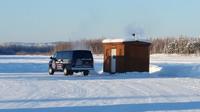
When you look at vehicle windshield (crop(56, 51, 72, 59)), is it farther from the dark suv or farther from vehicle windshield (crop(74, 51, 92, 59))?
vehicle windshield (crop(74, 51, 92, 59))

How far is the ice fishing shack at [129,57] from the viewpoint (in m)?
40.6

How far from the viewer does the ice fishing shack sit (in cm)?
4059

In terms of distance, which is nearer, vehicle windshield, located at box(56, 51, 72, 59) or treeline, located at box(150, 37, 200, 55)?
vehicle windshield, located at box(56, 51, 72, 59)

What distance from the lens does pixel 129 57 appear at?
40.7 metres

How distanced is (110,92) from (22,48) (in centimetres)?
15714

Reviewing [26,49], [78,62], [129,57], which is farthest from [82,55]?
[26,49]

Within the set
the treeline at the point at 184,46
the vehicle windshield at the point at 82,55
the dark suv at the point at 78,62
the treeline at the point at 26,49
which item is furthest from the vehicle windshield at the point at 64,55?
the treeline at the point at 26,49

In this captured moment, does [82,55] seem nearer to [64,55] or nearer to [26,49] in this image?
[64,55]

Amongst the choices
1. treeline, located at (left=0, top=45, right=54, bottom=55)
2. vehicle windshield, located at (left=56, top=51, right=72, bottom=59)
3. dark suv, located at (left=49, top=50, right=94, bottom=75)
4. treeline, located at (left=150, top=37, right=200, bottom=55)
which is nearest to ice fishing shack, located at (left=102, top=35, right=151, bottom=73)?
dark suv, located at (left=49, top=50, right=94, bottom=75)

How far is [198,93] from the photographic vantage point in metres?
21.8

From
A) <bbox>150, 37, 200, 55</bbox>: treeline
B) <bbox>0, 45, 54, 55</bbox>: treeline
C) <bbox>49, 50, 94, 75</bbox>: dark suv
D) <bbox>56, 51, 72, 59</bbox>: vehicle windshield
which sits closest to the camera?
<bbox>49, 50, 94, 75</bbox>: dark suv

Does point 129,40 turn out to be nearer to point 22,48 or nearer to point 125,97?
point 125,97

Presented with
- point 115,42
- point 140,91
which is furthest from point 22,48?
point 140,91

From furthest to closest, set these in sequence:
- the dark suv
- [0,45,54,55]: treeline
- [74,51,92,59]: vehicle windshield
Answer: [0,45,54,55]: treeline < [74,51,92,59]: vehicle windshield < the dark suv
